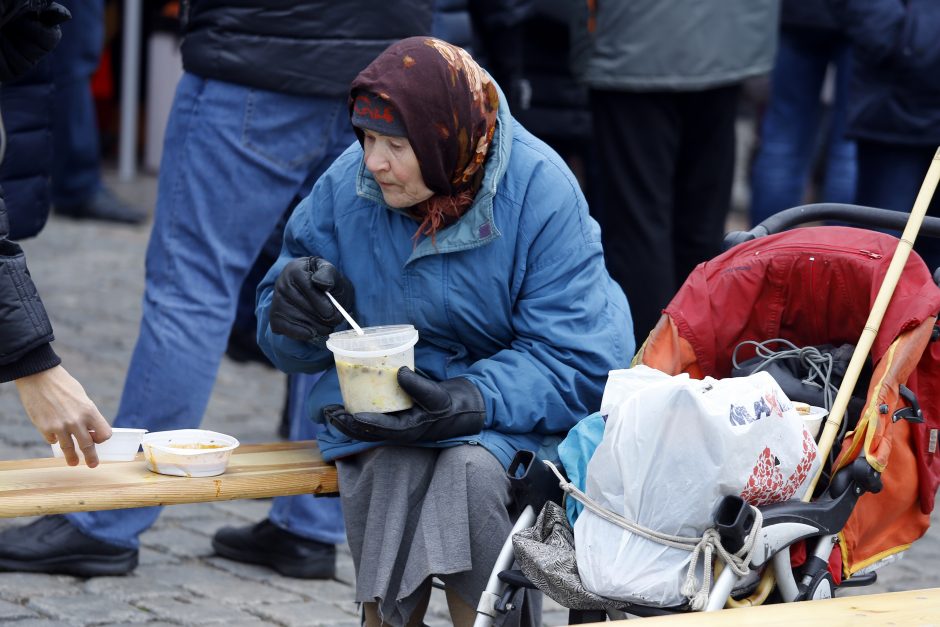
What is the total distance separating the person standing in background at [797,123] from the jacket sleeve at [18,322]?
174 inches

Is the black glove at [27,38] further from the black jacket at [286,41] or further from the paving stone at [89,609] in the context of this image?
the paving stone at [89,609]

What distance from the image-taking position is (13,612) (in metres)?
3.67

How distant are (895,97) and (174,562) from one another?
2867 mm

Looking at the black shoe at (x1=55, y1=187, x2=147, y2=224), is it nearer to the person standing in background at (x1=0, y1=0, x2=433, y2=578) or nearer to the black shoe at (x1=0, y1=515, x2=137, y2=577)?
the person standing in background at (x1=0, y1=0, x2=433, y2=578)

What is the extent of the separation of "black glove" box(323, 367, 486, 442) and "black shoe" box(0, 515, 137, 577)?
114 centimetres

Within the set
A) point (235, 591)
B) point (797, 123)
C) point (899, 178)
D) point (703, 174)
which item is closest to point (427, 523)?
point (235, 591)

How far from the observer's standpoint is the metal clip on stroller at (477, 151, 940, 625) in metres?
2.83

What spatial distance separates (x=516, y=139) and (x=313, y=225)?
0.49m

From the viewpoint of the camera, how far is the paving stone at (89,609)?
146 inches

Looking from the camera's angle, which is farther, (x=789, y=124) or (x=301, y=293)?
(x=789, y=124)

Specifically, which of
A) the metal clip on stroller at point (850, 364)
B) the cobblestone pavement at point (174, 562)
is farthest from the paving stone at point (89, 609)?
the metal clip on stroller at point (850, 364)

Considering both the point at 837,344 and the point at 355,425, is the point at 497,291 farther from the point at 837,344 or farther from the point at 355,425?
the point at 837,344

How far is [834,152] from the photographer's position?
279 inches

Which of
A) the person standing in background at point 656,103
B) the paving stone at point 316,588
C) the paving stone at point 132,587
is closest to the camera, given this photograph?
the paving stone at point 132,587
